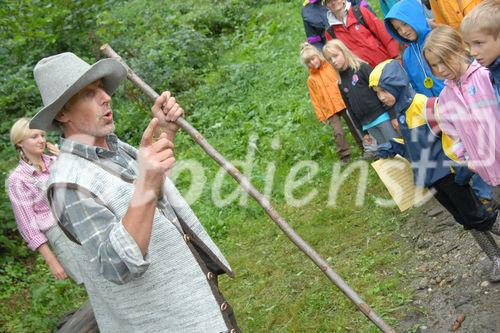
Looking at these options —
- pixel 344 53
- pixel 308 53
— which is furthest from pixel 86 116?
pixel 308 53

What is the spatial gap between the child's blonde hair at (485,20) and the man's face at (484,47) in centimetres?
2

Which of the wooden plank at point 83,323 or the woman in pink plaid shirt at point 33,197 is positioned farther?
the woman in pink plaid shirt at point 33,197

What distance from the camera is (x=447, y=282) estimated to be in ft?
18.1

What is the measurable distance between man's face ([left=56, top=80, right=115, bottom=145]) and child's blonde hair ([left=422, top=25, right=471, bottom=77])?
2484mm

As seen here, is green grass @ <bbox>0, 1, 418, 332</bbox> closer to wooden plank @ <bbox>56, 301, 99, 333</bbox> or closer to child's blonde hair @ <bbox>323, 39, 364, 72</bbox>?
child's blonde hair @ <bbox>323, 39, 364, 72</bbox>

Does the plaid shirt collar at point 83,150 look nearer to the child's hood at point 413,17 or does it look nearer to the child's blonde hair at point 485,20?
the child's blonde hair at point 485,20

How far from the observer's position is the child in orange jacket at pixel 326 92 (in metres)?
8.33

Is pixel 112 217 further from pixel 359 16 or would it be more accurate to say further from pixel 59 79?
pixel 359 16

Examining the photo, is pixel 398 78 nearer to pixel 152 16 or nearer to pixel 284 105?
pixel 284 105

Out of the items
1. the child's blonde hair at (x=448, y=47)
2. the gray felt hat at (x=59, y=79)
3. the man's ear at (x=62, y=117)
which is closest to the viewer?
the gray felt hat at (x=59, y=79)

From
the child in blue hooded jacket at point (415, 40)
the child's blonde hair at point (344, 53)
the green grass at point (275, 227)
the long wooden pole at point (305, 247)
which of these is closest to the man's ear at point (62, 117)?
the long wooden pole at point (305, 247)

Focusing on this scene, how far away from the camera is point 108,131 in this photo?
3.61 meters

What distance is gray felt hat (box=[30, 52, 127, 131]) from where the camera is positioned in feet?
11.4

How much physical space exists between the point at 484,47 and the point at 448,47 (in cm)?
60
